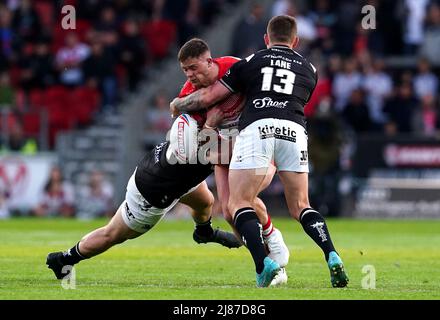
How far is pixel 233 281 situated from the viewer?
35.9ft

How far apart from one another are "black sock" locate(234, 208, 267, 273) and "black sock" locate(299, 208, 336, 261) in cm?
41

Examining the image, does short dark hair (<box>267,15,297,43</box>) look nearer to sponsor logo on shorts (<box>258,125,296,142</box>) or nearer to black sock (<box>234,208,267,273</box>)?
sponsor logo on shorts (<box>258,125,296,142</box>)

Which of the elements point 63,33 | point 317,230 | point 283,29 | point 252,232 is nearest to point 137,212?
point 252,232

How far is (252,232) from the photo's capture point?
10039 mm

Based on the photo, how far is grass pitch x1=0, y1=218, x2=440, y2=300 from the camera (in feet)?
31.5

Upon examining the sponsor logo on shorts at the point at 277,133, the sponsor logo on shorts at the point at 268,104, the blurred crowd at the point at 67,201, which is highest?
the blurred crowd at the point at 67,201

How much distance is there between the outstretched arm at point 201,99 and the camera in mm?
10461

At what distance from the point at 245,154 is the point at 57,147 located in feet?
56.0

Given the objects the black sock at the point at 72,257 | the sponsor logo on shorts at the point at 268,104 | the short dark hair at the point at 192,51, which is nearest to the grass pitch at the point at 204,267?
the black sock at the point at 72,257

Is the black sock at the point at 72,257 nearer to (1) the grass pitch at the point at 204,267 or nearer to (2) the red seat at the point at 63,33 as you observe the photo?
(1) the grass pitch at the point at 204,267

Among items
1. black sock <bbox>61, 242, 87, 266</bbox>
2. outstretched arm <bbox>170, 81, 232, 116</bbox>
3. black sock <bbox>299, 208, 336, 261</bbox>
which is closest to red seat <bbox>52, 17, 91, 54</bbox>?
black sock <bbox>61, 242, 87, 266</bbox>
